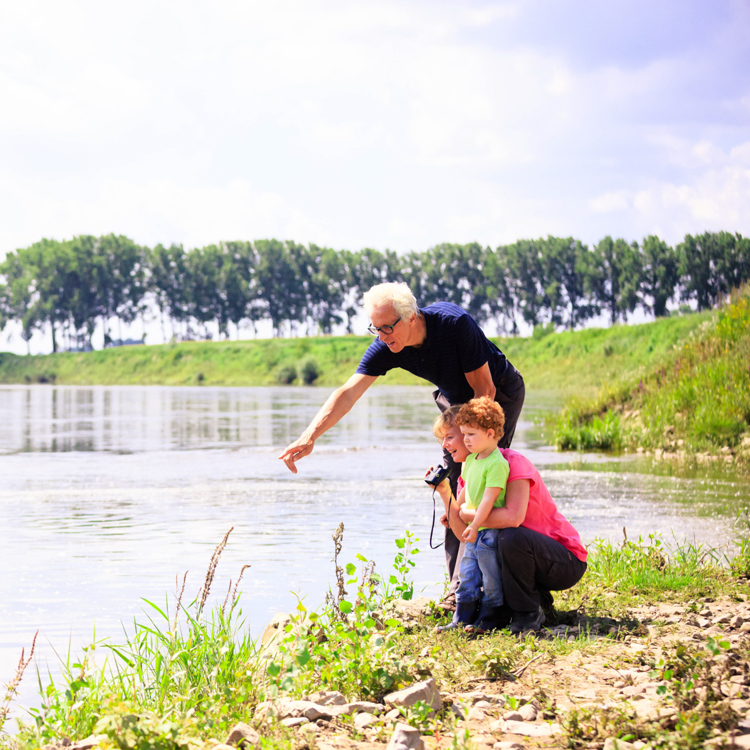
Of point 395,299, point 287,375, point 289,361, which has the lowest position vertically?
point 395,299

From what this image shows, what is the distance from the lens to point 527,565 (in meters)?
4.09

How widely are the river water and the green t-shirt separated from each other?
106 centimetres

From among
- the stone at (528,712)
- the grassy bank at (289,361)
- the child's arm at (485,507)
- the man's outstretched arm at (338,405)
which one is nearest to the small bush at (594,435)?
the man's outstretched arm at (338,405)

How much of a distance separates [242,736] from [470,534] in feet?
5.81

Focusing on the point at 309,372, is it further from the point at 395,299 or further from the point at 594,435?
the point at 395,299

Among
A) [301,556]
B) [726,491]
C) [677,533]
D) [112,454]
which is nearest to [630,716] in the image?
[301,556]

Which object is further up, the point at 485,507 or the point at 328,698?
the point at 485,507

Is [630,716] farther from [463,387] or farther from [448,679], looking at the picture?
[463,387]

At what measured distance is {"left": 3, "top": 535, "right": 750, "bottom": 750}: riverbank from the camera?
8.65 feet

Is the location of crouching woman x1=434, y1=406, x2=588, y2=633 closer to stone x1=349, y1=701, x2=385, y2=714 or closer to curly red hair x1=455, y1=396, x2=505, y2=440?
curly red hair x1=455, y1=396, x2=505, y2=440

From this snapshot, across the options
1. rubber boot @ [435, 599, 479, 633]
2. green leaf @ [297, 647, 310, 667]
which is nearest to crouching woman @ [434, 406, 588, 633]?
rubber boot @ [435, 599, 479, 633]

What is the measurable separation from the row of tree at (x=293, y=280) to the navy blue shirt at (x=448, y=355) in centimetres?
7414

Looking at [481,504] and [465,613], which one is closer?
[481,504]

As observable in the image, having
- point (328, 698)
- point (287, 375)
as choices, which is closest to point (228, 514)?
point (328, 698)
